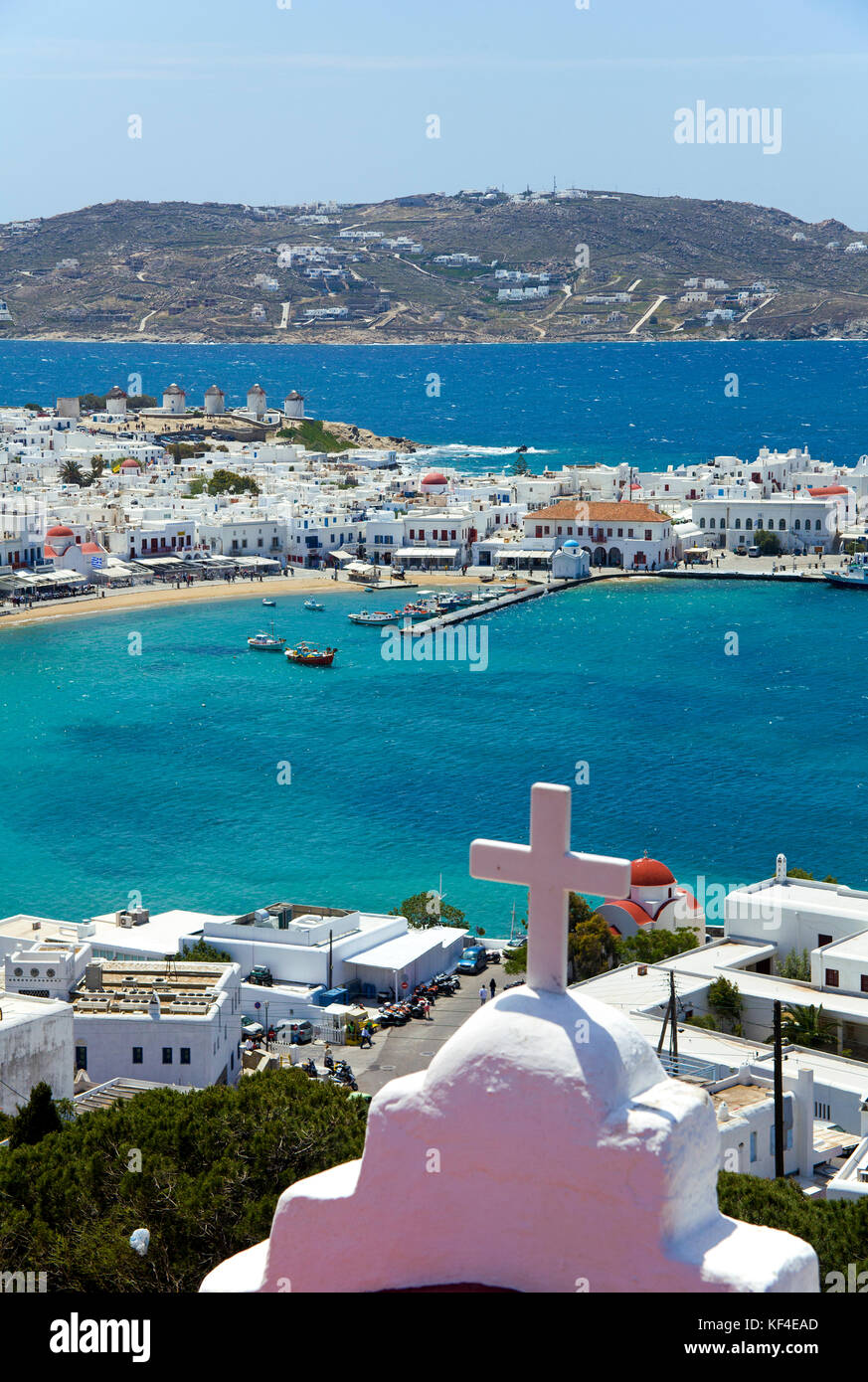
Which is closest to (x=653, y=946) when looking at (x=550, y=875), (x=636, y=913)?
(x=636, y=913)

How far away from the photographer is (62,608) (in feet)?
192

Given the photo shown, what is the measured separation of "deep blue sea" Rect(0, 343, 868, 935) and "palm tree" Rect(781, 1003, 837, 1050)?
7874mm

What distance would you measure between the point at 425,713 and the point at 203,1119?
3169 cm

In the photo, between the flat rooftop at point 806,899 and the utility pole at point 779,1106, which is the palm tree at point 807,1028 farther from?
the utility pole at point 779,1106

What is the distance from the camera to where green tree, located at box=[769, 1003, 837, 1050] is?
1997 centimetres

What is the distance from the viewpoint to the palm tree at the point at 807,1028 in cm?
1997

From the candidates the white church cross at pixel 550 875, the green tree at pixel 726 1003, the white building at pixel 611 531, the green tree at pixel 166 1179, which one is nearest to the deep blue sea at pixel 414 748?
the white building at pixel 611 531

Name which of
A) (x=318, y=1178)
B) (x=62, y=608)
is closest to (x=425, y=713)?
(x=62, y=608)

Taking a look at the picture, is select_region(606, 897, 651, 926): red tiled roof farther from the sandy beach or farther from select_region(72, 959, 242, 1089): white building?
the sandy beach

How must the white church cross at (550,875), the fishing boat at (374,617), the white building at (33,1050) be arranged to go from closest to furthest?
the white church cross at (550,875), the white building at (33,1050), the fishing boat at (374,617)

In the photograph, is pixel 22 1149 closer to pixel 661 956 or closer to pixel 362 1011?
pixel 362 1011

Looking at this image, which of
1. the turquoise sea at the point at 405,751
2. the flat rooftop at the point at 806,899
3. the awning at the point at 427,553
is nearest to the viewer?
the flat rooftop at the point at 806,899

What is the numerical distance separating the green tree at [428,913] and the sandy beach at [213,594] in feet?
105

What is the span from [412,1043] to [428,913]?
5558 millimetres
